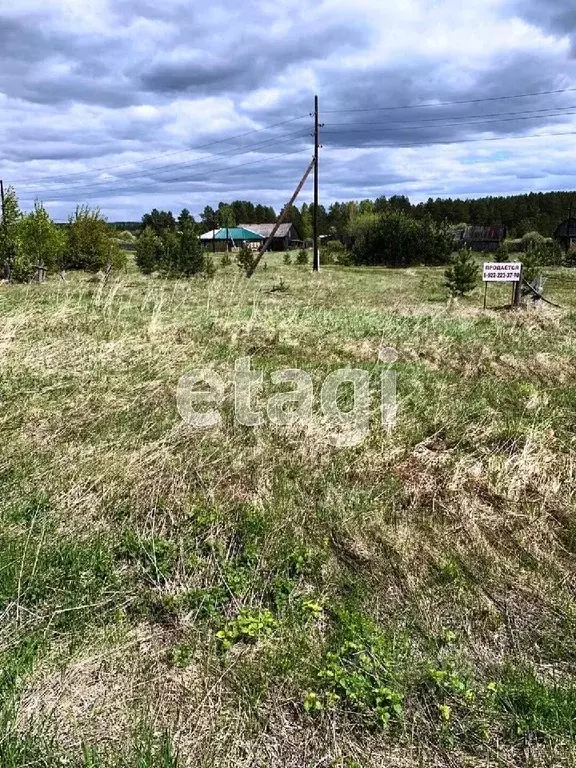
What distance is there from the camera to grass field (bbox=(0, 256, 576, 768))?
2.45 meters

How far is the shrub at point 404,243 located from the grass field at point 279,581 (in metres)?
39.8

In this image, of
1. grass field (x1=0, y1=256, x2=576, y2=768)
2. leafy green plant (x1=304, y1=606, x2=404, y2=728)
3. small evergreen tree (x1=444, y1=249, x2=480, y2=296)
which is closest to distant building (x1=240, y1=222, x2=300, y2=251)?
small evergreen tree (x1=444, y1=249, x2=480, y2=296)

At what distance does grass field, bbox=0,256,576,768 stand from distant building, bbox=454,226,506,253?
64.7 meters

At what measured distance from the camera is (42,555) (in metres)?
3.20

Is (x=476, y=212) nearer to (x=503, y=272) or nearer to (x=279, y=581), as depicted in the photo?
(x=503, y=272)

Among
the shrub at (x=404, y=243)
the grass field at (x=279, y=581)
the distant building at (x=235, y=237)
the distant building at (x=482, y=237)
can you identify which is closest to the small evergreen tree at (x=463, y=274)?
the grass field at (x=279, y=581)

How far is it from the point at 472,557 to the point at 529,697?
1.08m

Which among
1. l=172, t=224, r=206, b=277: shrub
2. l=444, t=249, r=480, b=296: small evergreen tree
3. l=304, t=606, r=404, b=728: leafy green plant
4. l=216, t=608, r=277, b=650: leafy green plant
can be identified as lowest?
l=304, t=606, r=404, b=728: leafy green plant

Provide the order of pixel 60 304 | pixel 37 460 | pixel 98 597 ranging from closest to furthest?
pixel 98 597 → pixel 37 460 → pixel 60 304

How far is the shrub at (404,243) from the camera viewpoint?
43.4m

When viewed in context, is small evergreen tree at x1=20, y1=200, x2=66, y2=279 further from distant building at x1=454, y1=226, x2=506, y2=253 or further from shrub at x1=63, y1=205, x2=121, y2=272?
distant building at x1=454, y1=226, x2=506, y2=253

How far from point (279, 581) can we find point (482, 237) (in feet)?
228

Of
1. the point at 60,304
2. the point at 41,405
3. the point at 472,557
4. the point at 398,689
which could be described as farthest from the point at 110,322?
the point at 398,689

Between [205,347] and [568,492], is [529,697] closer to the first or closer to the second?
[568,492]
